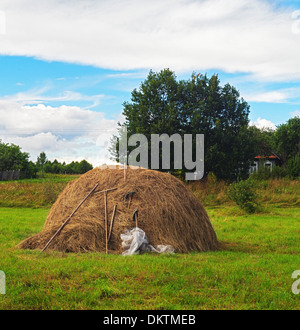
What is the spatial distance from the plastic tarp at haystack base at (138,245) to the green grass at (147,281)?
1.42ft

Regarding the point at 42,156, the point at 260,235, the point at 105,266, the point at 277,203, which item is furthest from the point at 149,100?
the point at 42,156

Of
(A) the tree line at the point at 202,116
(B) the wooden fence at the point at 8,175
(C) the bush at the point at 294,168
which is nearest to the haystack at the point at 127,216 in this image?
(A) the tree line at the point at 202,116

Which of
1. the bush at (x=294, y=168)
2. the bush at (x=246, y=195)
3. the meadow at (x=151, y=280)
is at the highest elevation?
the bush at (x=294, y=168)

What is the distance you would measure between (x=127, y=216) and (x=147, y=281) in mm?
3218

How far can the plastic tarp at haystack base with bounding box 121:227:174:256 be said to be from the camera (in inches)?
353

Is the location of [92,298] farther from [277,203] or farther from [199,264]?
[277,203]

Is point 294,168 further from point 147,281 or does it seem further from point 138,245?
point 147,281

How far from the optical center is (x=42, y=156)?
72.8 meters

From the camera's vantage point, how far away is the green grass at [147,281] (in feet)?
19.0

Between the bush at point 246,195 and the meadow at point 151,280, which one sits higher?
the bush at point 246,195

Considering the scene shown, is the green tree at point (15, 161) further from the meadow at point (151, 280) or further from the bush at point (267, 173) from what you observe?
the meadow at point (151, 280)

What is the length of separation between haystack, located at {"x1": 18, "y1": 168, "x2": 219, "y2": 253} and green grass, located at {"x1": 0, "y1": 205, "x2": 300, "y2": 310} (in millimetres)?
709

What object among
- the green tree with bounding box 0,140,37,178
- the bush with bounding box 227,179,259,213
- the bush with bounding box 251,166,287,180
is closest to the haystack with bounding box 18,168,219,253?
the bush with bounding box 227,179,259,213

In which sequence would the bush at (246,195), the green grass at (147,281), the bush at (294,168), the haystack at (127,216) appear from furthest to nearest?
1. the bush at (294,168)
2. the bush at (246,195)
3. the haystack at (127,216)
4. the green grass at (147,281)
